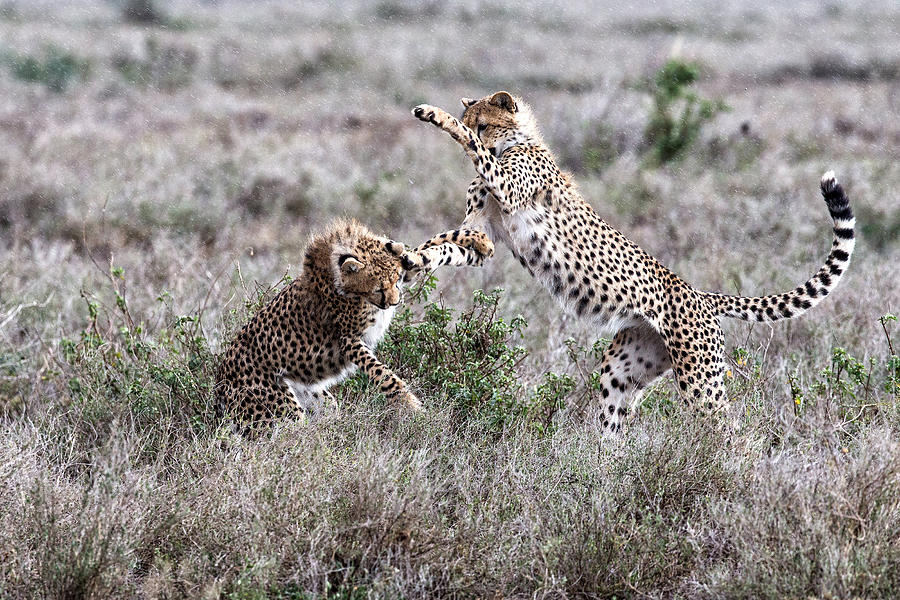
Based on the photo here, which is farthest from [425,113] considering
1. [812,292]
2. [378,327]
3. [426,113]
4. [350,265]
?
[812,292]

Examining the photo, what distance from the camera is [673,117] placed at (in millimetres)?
12023

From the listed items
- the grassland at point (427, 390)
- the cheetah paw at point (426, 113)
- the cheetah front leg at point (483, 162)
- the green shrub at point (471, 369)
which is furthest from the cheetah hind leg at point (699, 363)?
the cheetah paw at point (426, 113)

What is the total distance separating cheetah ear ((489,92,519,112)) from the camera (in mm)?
5453

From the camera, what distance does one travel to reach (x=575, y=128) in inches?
496

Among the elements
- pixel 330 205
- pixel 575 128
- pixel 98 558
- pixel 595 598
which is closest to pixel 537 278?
pixel 595 598

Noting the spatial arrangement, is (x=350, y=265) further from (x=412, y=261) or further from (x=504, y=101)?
(x=504, y=101)

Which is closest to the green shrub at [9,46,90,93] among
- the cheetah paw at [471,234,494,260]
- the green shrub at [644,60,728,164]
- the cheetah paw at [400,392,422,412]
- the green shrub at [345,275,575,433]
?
the green shrub at [644,60,728,164]

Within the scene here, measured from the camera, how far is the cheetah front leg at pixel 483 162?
4781 mm

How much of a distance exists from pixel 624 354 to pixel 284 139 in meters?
9.38

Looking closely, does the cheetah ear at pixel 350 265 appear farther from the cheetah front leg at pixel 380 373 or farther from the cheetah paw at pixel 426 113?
the cheetah paw at pixel 426 113

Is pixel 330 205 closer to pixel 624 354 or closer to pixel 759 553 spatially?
pixel 624 354

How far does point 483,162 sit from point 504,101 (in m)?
0.69

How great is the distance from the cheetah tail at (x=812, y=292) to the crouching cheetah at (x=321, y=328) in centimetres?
138

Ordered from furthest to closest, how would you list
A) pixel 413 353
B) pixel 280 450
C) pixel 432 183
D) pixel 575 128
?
pixel 575 128
pixel 432 183
pixel 413 353
pixel 280 450
